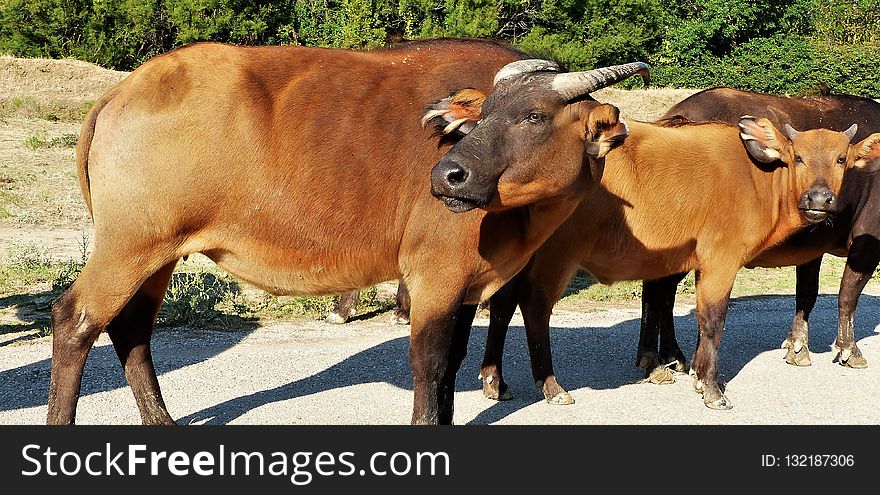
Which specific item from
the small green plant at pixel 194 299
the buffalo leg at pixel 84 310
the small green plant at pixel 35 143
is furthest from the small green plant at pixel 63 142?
the buffalo leg at pixel 84 310

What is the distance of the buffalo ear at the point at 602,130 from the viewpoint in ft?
19.0

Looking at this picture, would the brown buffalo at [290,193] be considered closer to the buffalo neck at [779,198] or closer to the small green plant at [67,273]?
the buffalo neck at [779,198]

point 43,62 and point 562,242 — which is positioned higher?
point 562,242

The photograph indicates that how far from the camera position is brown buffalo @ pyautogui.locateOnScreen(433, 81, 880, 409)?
8016 mm

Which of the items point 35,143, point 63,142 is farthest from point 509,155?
point 63,142

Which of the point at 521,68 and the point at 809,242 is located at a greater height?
the point at 521,68

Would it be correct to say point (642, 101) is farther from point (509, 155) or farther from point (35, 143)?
point (509, 155)

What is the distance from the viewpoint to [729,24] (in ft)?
135

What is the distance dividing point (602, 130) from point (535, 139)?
1.40 ft

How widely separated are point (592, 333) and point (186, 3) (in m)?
27.4

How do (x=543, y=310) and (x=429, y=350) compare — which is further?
(x=543, y=310)

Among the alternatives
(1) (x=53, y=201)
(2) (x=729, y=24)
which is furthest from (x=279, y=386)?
(2) (x=729, y=24)

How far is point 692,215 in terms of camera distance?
8281 millimetres

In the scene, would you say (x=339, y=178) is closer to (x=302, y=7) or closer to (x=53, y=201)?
(x=53, y=201)
